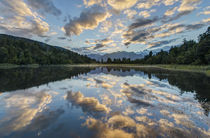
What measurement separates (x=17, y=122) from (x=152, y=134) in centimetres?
775

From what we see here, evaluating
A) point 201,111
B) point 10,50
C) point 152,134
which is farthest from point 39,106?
point 10,50

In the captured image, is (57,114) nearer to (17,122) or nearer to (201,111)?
(17,122)

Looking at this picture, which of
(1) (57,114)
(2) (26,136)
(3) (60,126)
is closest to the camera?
(2) (26,136)

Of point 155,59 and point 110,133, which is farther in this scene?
point 155,59

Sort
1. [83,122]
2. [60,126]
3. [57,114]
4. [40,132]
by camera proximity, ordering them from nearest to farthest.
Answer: [40,132] < [60,126] < [83,122] < [57,114]

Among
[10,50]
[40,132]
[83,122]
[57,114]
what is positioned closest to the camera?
[40,132]

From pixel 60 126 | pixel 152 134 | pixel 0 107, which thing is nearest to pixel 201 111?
pixel 152 134

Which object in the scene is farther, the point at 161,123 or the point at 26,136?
the point at 161,123

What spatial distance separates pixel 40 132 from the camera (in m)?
5.69

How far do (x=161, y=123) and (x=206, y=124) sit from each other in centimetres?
256

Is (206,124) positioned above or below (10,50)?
below

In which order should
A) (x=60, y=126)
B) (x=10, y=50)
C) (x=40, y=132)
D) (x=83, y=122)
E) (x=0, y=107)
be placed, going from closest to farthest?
(x=40, y=132) → (x=60, y=126) → (x=83, y=122) → (x=0, y=107) → (x=10, y=50)

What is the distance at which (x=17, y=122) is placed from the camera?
22.2ft

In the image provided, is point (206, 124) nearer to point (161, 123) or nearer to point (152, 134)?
point (161, 123)
